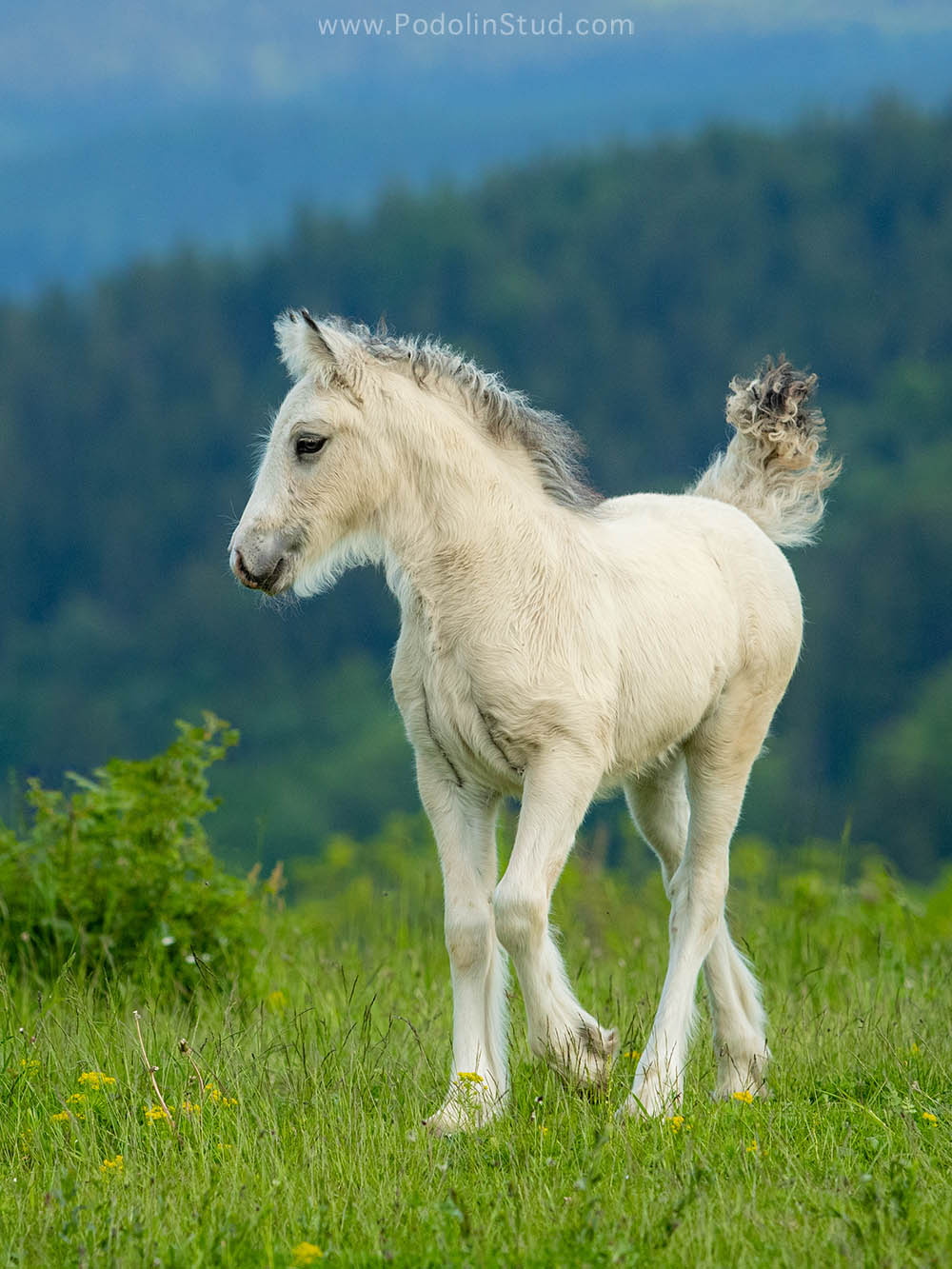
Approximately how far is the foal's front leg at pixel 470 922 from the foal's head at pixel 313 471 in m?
0.84

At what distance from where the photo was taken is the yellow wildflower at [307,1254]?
366 cm

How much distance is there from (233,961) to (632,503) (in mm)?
2833

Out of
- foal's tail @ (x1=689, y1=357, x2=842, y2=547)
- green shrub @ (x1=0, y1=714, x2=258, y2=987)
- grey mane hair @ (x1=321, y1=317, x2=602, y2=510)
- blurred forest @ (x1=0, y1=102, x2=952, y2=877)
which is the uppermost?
blurred forest @ (x1=0, y1=102, x2=952, y2=877)

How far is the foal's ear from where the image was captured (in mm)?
5078

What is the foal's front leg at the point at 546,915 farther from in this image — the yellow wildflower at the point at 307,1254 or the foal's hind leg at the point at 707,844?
the yellow wildflower at the point at 307,1254

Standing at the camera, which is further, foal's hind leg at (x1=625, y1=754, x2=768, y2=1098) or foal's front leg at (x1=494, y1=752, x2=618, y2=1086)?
foal's hind leg at (x1=625, y1=754, x2=768, y2=1098)

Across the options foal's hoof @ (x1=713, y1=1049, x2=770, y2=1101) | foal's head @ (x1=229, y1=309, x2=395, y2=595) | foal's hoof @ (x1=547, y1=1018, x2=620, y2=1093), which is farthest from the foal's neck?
foal's hoof @ (x1=713, y1=1049, x2=770, y2=1101)

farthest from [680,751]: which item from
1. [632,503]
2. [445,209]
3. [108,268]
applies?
[445,209]

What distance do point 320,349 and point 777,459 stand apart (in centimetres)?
242

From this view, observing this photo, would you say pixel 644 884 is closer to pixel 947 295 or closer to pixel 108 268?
pixel 947 295

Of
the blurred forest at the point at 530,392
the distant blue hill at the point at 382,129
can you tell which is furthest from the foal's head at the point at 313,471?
the distant blue hill at the point at 382,129

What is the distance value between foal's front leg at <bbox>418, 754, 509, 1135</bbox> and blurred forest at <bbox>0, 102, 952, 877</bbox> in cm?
3800

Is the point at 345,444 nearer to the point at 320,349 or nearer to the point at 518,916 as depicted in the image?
the point at 320,349

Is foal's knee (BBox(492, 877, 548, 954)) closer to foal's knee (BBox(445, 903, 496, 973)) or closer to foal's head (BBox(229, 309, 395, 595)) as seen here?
foal's knee (BBox(445, 903, 496, 973))
